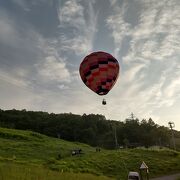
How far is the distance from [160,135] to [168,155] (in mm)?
79762

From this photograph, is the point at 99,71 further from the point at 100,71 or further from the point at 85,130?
the point at 85,130

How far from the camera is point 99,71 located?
38.3m

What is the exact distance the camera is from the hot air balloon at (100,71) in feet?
125

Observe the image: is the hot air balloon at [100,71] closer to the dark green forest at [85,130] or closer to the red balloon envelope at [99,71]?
the red balloon envelope at [99,71]

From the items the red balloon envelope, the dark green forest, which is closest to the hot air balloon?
the red balloon envelope

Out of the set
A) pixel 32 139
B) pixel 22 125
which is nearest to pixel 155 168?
pixel 32 139

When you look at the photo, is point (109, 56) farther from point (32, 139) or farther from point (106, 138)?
point (106, 138)

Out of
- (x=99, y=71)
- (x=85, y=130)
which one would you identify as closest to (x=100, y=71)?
(x=99, y=71)

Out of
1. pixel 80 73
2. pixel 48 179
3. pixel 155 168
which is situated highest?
pixel 80 73

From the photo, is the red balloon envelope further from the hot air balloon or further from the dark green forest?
the dark green forest

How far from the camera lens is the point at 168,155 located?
3017 inches

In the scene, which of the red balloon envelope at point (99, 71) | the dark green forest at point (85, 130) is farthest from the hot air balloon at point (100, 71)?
the dark green forest at point (85, 130)

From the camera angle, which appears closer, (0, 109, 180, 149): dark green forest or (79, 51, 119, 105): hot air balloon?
(79, 51, 119, 105): hot air balloon

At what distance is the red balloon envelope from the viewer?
125 feet
